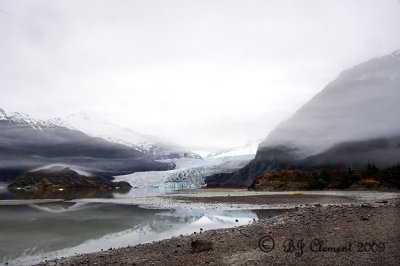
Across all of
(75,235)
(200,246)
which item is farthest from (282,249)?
(75,235)

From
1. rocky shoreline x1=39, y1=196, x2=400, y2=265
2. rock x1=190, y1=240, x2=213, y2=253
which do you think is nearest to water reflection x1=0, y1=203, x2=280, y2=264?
rocky shoreline x1=39, y1=196, x2=400, y2=265

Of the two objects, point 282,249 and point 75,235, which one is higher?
point 282,249

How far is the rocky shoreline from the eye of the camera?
1528 centimetres

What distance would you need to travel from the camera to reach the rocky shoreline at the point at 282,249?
15.3m

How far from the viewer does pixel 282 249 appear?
17766mm

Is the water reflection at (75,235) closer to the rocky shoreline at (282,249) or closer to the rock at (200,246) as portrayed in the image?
the rocky shoreline at (282,249)

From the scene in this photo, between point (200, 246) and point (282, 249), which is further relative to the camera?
point (200, 246)

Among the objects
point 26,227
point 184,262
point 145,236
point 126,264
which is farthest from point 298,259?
point 26,227

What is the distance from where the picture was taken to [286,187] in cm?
13175

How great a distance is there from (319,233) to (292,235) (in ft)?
4.93

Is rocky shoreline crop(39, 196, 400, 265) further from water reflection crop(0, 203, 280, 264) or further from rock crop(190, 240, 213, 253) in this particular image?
water reflection crop(0, 203, 280, 264)

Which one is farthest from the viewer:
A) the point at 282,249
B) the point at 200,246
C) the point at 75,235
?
the point at 75,235

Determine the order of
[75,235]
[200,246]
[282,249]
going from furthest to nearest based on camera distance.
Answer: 1. [75,235]
2. [200,246]
3. [282,249]

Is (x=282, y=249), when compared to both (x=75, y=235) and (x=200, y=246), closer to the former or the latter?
(x=200, y=246)
